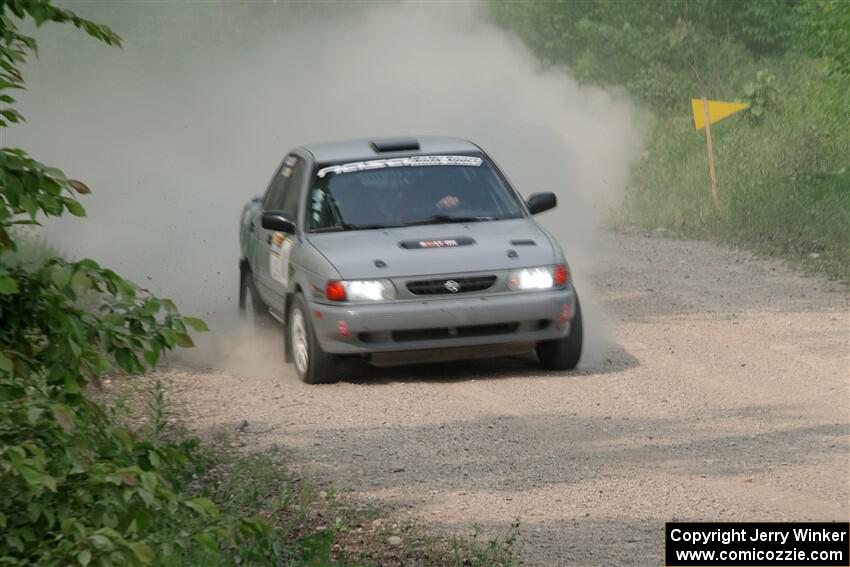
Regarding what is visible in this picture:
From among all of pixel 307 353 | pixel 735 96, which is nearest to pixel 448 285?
pixel 307 353

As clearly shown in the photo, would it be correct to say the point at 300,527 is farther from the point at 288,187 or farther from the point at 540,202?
the point at 288,187

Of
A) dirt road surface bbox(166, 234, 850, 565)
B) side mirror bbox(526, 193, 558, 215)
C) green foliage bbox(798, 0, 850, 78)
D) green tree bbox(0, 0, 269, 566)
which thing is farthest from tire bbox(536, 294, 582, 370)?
green foliage bbox(798, 0, 850, 78)

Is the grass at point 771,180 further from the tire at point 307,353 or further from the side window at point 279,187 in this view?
the tire at point 307,353

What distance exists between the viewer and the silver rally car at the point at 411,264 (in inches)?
416

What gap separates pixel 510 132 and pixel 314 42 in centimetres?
1396

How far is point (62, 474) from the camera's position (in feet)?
12.7

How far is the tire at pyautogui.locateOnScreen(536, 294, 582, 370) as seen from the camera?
11.0 metres

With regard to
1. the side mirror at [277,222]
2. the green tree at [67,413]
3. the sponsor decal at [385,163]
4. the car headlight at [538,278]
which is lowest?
the car headlight at [538,278]

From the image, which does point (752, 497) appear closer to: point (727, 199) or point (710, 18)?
point (727, 199)

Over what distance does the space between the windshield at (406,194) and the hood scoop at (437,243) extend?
509mm

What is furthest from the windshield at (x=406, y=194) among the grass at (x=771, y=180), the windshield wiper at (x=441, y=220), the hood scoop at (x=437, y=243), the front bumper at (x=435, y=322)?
the grass at (x=771, y=180)

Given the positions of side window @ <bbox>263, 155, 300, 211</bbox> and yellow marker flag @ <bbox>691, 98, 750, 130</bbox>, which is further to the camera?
yellow marker flag @ <bbox>691, 98, 750, 130</bbox>

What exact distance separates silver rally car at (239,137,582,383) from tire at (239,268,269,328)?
619 mm

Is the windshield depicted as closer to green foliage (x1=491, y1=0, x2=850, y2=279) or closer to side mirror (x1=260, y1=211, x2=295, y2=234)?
side mirror (x1=260, y1=211, x2=295, y2=234)
